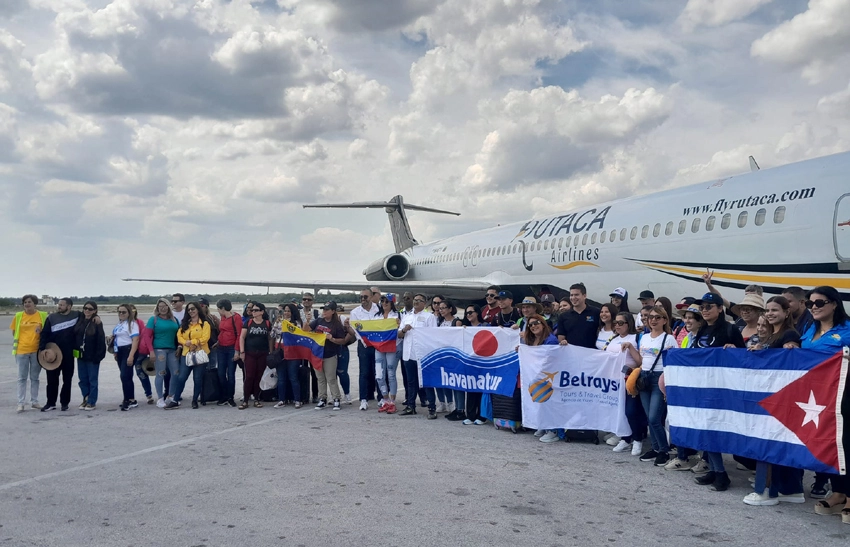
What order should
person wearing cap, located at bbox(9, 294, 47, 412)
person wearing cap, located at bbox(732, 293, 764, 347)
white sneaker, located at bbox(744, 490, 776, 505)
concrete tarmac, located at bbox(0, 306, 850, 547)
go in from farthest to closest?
person wearing cap, located at bbox(9, 294, 47, 412), person wearing cap, located at bbox(732, 293, 764, 347), white sneaker, located at bbox(744, 490, 776, 505), concrete tarmac, located at bbox(0, 306, 850, 547)

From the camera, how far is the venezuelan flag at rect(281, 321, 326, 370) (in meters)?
11.0

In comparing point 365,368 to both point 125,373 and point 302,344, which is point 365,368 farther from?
point 125,373

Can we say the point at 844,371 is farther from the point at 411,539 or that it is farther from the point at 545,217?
the point at 545,217

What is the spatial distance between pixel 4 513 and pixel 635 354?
649cm

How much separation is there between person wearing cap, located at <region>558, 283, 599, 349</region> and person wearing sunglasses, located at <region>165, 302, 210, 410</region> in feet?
19.3

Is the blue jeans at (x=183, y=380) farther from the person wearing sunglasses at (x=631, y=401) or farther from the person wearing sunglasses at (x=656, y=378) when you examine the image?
the person wearing sunglasses at (x=656, y=378)

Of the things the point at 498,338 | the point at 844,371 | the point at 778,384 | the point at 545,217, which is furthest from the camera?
the point at 545,217

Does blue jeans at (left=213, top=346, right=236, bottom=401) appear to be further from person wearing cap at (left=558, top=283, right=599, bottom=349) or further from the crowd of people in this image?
person wearing cap at (left=558, top=283, right=599, bottom=349)

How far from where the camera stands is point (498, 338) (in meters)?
9.67

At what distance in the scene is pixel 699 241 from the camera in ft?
42.4

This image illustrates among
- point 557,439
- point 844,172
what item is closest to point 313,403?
point 557,439

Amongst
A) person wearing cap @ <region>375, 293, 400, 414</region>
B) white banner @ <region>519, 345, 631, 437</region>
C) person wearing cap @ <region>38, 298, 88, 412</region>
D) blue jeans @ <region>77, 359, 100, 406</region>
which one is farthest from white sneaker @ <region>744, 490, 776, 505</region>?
person wearing cap @ <region>38, 298, 88, 412</region>

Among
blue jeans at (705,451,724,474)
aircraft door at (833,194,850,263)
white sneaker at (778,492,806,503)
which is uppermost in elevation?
aircraft door at (833,194,850,263)

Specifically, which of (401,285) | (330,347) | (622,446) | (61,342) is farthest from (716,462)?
(401,285)
